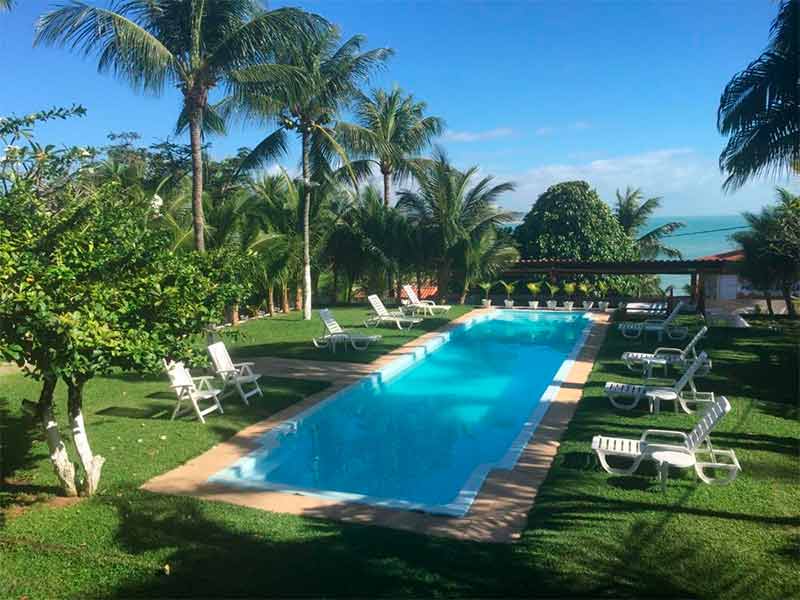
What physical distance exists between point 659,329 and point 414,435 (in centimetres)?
943

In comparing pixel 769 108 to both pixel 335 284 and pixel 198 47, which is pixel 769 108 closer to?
pixel 198 47

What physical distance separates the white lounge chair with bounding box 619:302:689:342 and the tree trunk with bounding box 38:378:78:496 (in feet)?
46.3

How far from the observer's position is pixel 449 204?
23703 millimetres

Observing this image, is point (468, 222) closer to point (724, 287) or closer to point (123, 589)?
point (724, 287)

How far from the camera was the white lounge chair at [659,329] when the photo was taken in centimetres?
1652

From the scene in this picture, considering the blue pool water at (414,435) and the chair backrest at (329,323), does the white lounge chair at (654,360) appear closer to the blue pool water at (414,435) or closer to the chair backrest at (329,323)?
the blue pool water at (414,435)

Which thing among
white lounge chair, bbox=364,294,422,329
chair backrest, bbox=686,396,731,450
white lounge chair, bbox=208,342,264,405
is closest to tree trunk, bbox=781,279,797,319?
white lounge chair, bbox=364,294,422,329

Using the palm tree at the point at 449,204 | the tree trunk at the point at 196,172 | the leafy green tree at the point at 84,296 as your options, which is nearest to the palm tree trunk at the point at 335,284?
the palm tree at the point at 449,204

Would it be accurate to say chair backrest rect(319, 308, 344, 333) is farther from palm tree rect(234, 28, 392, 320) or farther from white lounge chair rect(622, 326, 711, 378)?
white lounge chair rect(622, 326, 711, 378)

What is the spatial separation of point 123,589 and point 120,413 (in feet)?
18.1

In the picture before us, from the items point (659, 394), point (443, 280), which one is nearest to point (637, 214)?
point (443, 280)

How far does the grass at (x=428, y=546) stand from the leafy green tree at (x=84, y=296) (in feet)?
3.22

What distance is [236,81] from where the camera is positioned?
12219mm

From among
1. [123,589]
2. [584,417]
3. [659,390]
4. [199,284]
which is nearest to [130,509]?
[123,589]
